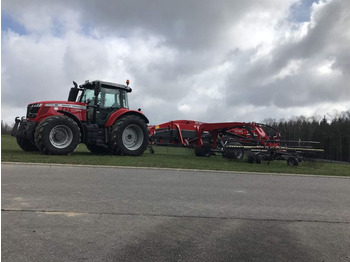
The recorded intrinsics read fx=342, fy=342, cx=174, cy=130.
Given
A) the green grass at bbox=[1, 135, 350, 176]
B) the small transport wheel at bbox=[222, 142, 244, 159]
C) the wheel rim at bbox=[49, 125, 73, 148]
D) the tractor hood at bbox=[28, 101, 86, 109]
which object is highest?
the tractor hood at bbox=[28, 101, 86, 109]

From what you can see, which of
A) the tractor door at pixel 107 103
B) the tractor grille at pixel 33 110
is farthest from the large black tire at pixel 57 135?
the tractor door at pixel 107 103

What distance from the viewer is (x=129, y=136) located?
53.2ft

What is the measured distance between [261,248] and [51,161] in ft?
29.2

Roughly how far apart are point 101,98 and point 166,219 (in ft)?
36.9

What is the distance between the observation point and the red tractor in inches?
536

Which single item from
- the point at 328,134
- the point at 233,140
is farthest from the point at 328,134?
the point at 233,140

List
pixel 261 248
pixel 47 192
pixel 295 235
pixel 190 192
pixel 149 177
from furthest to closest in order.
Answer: pixel 149 177
pixel 190 192
pixel 47 192
pixel 295 235
pixel 261 248

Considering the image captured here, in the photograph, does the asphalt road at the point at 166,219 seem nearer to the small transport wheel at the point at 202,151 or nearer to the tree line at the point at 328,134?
the small transport wheel at the point at 202,151

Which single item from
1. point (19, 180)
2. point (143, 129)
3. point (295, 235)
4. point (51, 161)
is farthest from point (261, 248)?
point (143, 129)

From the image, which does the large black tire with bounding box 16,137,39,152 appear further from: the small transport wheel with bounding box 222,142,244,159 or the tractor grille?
the small transport wheel with bounding box 222,142,244,159

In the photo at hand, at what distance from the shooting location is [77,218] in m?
5.04

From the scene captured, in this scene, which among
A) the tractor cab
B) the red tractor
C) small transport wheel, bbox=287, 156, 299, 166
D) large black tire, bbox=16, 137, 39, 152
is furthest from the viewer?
small transport wheel, bbox=287, 156, 299, 166

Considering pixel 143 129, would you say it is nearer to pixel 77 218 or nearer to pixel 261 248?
pixel 77 218

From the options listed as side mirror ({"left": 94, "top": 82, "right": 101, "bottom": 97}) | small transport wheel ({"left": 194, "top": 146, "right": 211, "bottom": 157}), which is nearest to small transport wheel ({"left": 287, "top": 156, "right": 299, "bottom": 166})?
small transport wheel ({"left": 194, "top": 146, "right": 211, "bottom": 157})
